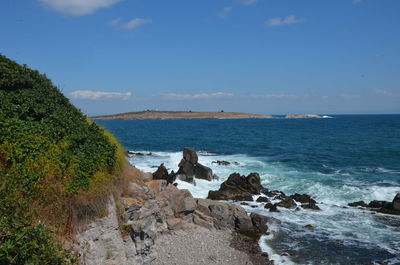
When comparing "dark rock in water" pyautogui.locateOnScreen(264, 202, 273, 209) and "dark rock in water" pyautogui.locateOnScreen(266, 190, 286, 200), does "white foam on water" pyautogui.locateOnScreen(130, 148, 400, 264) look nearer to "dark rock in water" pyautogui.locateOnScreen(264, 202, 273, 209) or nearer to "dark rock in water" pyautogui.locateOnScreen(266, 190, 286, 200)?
"dark rock in water" pyautogui.locateOnScreen(264, 202, 273, 209)

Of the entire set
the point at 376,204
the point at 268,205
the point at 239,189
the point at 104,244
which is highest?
the point at 104,244

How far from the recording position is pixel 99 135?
14.4m

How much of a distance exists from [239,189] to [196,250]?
13.5 m

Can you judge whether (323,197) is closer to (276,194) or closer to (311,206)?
(311,206)

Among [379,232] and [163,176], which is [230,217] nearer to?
[379,232]

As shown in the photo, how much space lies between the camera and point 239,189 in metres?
29.2

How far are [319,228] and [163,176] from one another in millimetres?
17001

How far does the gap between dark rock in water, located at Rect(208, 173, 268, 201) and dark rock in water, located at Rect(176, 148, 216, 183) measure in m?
5.09

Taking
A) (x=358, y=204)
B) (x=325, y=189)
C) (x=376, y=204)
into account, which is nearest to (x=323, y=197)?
(x=325, y=189)

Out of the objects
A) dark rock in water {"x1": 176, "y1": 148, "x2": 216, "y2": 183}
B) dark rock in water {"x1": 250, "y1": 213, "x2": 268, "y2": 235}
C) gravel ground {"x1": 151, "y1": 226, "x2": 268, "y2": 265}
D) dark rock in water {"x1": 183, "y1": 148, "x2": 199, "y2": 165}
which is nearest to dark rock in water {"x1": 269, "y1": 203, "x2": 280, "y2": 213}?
dark rock in water {"x1": 250, "y1": 213, "x2": 268, "y2": 235}

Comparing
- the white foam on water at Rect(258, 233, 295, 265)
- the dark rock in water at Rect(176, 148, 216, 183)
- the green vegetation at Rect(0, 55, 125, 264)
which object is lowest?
the white foam on water at Rect(258, 233, 295, 265)

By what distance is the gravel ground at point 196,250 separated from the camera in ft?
50.1

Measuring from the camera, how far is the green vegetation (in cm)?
704

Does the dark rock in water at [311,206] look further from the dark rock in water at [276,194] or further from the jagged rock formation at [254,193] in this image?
the dark rock in water at [276,194]
